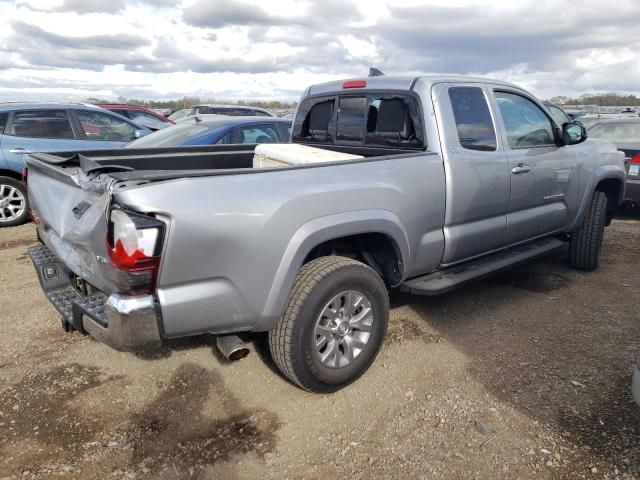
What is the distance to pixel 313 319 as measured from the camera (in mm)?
2799

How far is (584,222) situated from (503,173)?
1.74 meters

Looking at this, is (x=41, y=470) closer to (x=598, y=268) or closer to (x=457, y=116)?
(x=457, y=116)

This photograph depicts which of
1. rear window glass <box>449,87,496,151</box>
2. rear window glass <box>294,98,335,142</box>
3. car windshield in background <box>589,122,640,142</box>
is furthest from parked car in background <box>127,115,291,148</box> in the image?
car windshield in background <box>589,122,640,142</box>

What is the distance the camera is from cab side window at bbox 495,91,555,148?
4074 mm

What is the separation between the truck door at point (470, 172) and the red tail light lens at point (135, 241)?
2.00 metres

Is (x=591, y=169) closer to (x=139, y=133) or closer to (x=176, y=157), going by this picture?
(x=176, y=157)

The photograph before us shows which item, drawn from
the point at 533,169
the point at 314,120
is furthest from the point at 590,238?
the point at 314,120

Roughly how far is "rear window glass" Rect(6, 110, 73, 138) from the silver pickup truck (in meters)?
3.80

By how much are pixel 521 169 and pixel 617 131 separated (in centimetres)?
524

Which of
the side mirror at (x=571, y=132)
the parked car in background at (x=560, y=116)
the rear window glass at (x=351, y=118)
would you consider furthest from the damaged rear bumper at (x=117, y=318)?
the parked car in background at (x=560, y=116)

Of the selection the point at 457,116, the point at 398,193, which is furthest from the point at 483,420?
the point at 457,116

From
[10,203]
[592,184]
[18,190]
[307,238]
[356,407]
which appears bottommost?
[356,407]

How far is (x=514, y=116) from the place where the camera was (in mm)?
4188

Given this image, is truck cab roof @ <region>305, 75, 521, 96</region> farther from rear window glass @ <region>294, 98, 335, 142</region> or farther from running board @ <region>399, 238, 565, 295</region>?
running board @ <region>399, 238, 565, 295</region>
